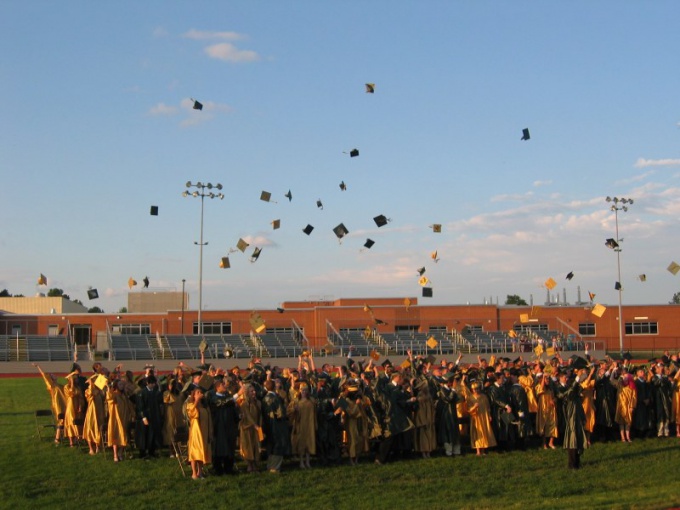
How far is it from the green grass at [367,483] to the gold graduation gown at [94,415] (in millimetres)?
409

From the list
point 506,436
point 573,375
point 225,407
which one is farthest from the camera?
point 506,436

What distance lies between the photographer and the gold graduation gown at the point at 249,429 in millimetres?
14258

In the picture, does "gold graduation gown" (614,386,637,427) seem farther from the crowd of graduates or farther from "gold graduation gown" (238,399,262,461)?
"gold graduation gown" (238,399,262,461)

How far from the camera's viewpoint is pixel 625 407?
1812 cm

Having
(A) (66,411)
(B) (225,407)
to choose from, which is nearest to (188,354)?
(A) (66,411)

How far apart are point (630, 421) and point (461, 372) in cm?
399

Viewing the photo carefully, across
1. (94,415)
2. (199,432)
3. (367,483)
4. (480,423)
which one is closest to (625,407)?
(480,423)

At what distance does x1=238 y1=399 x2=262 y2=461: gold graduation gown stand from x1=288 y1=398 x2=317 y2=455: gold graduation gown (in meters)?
0.78

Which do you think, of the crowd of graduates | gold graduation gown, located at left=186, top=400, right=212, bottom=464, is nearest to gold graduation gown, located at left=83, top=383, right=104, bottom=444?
the crowd of graduates

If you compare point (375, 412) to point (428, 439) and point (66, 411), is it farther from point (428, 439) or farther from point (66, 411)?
point (66, 411)

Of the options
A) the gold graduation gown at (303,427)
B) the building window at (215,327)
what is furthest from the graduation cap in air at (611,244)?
the gold graduation gown at (303,427)

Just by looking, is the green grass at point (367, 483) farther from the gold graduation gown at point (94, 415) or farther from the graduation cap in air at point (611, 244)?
the graduation cap in air at point (611, 244)

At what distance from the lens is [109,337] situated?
162ft

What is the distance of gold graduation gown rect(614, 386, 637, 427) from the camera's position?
1808 centimetres
